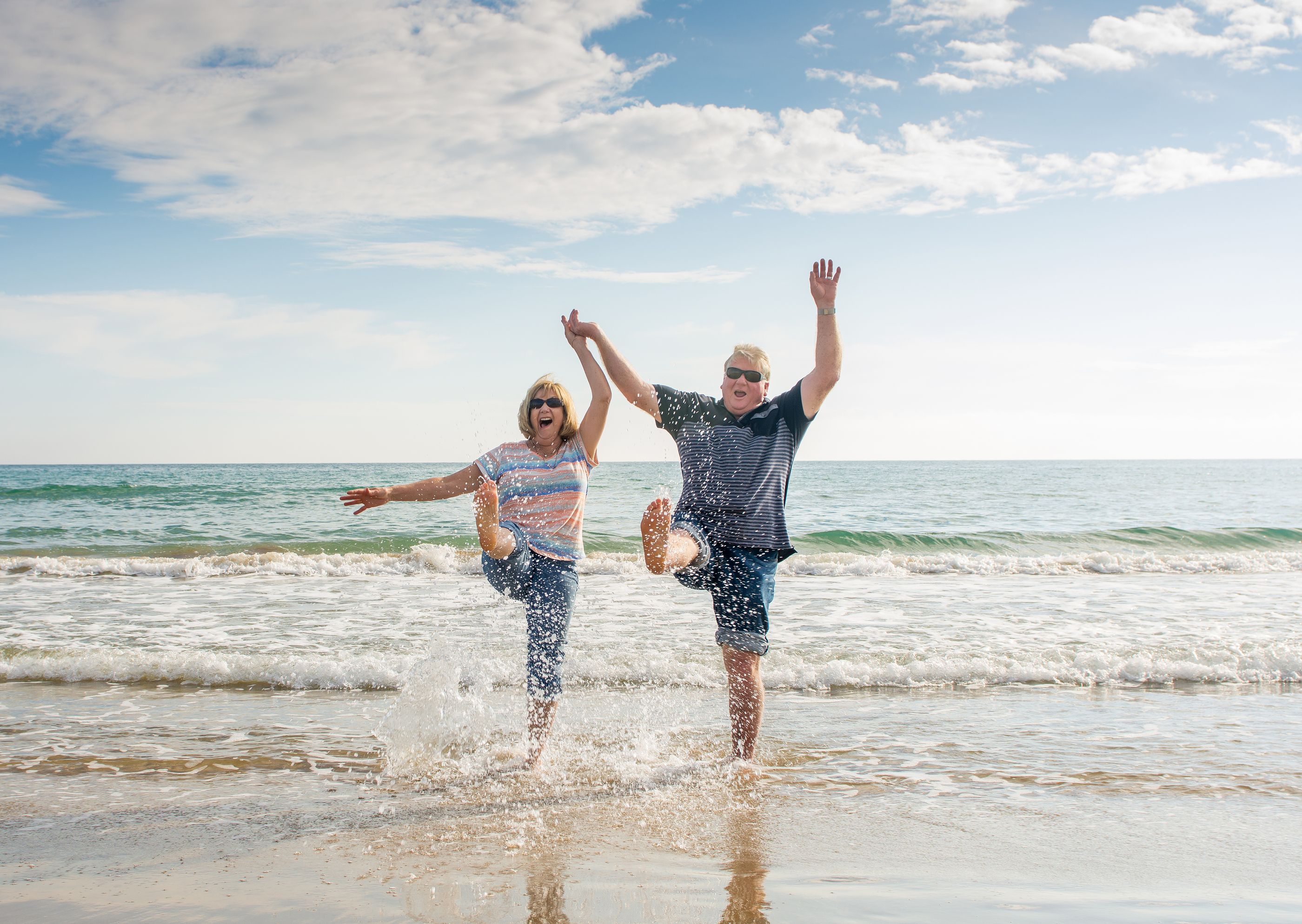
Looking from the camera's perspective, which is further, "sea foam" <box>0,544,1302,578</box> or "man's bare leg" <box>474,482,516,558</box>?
"sea foam" <box>0,544,1302,578</box>

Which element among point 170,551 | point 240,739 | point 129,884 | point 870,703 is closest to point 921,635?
point 870,703

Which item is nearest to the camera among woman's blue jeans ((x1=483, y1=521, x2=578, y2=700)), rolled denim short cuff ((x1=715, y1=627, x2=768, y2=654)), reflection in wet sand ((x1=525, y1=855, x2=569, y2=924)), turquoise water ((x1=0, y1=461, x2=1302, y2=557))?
reflection in wet sand ((x1=525, y1=855, x2=569, y2=924))

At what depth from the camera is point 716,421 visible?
13.9 feet

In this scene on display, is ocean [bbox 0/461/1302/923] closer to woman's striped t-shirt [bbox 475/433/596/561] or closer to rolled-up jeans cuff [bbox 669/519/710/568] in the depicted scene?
rolled-up jeans cuff [bbox 669/519/710/568]

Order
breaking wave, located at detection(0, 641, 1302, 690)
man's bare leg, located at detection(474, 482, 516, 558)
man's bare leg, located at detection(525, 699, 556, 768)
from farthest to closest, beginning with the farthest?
breaking wave, located at detection(0, 641, 1302, 690), man's bare leg, located at detection(525, 699, 556, 768), man's bare leg, located at detection(474, 482, 516, 558)

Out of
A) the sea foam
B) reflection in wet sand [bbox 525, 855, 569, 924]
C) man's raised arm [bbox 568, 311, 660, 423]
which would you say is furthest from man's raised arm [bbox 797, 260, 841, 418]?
the sea foam

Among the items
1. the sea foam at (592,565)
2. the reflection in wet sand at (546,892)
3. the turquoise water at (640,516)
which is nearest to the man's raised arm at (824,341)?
the reflection in wet sand at (546,892)

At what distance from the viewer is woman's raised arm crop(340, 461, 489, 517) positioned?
4.29 meters

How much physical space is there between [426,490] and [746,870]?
2426 millimetres

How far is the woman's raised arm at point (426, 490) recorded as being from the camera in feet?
14.1

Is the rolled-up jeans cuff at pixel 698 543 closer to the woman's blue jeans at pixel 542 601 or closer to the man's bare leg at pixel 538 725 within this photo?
the woman's blue jeans at pixel 542 601

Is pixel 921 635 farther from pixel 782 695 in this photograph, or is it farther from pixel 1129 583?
pixel 1129 583

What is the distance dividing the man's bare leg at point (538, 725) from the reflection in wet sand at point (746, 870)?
45.5 inches

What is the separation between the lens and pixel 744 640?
4.23 metres
